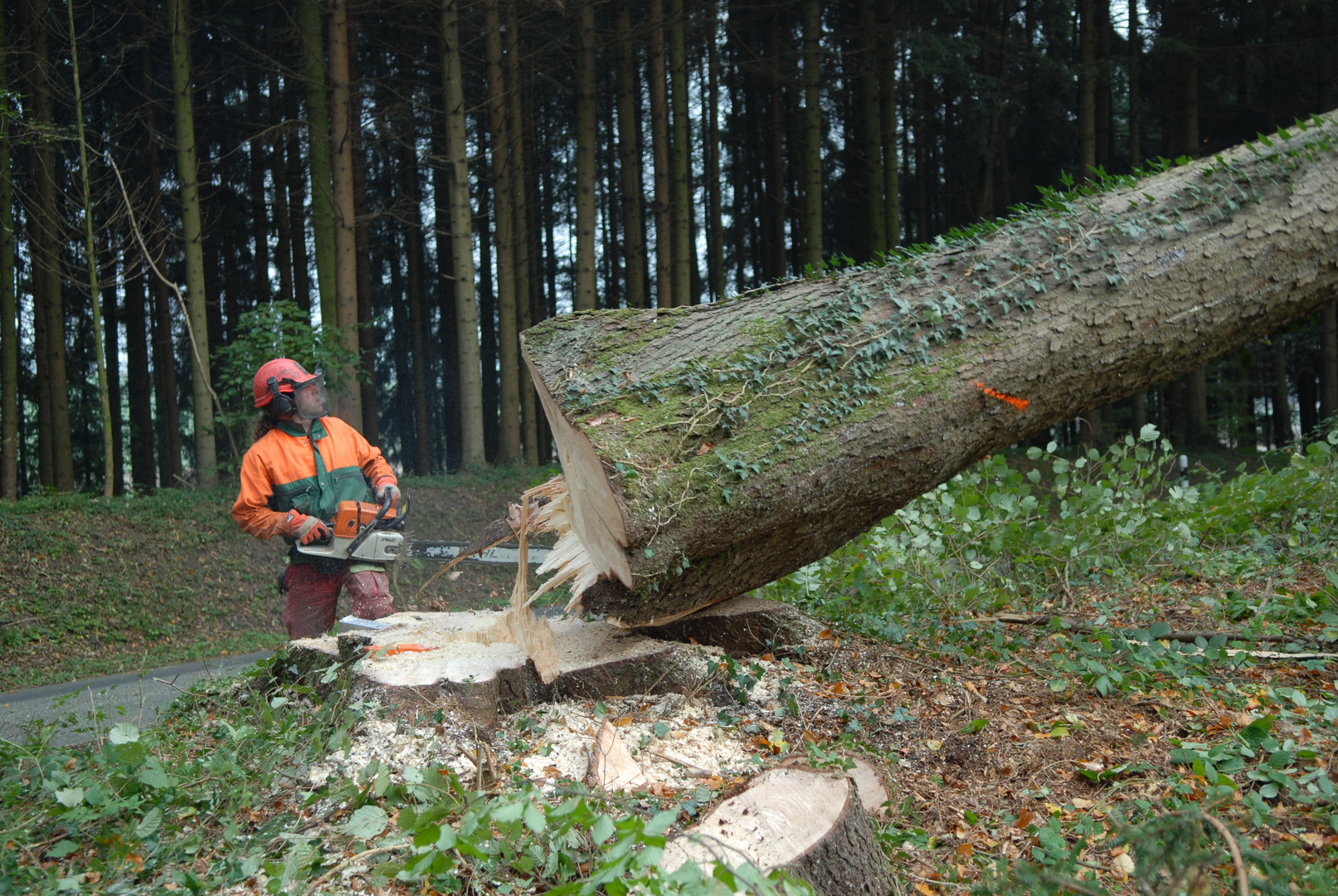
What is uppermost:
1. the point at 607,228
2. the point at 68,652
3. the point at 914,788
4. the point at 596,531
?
the point at 607,228

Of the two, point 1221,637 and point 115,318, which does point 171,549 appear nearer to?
point 1221,637

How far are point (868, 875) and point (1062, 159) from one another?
22.2 metres

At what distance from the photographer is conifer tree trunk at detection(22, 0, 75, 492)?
12.1 meters

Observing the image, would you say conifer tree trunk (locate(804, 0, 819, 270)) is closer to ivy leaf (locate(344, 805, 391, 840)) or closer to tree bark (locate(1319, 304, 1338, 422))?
tree bark (locate(1319, 304, 1338, 422))

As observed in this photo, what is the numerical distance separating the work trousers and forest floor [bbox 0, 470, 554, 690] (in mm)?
2496

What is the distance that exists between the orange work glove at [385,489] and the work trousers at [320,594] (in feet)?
1.31

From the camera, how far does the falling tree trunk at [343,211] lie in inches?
432

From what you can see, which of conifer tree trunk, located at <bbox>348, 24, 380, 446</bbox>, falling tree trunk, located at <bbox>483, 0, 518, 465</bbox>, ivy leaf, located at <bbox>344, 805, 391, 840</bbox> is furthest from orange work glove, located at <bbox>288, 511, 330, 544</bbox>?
conifer tree trunk, located at <bbox>348, 24, 380, 446</bbox>

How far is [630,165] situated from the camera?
14055mm

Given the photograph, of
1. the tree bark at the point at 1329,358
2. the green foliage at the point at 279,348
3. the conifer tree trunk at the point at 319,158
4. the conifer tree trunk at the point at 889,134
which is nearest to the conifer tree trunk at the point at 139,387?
the conifer tree trunk at the point at 319,158

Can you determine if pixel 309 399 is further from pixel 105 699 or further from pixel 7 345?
pixel 7 345

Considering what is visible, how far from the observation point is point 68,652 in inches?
303

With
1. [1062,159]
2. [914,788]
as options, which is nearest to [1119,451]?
[914,788]

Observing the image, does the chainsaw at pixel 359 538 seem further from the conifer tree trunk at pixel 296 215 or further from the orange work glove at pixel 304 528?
the conifer tree trunk at pixel 296 215
